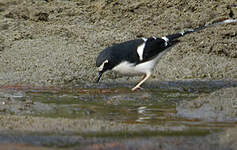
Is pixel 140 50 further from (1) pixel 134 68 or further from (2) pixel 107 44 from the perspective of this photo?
(2) pixel 107 44

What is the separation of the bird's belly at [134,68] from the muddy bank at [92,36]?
20.7 inches

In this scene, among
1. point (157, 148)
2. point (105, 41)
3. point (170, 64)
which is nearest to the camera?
point (157, 148)

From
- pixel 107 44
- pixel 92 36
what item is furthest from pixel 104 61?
pixel 92 36

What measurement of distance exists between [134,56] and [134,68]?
0.53 feet

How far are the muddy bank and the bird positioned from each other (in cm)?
58

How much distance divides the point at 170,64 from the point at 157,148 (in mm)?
4259

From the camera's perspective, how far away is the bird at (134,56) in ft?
23.0

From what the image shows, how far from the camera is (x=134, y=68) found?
7281mm

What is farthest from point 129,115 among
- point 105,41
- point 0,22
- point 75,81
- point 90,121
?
point 0,22

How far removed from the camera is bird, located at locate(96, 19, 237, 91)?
701cm

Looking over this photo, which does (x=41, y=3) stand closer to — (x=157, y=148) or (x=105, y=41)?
(x=105, y=41)

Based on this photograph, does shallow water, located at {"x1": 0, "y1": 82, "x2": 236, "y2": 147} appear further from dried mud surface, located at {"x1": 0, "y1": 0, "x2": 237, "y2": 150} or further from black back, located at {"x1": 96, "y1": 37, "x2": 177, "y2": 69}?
black back, located at {"x1": 96, "y1": 37, "x2": 177, "y2": 69}

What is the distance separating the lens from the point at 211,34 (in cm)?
891

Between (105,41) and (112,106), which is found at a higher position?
(105,41)
